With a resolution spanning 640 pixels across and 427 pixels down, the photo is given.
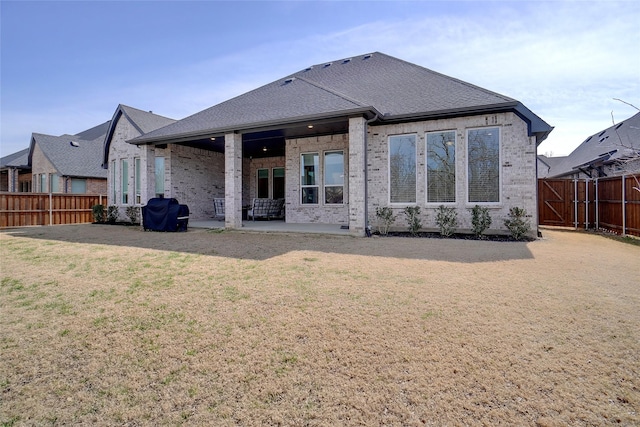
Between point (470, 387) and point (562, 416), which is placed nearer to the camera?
point (562, 416)

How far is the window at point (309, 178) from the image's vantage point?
13.1 metres

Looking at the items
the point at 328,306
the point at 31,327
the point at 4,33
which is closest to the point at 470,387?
the point at 328,306

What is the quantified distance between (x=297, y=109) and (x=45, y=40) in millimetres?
9998

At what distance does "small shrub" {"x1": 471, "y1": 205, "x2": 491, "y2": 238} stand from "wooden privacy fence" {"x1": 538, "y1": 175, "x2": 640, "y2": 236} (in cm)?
487

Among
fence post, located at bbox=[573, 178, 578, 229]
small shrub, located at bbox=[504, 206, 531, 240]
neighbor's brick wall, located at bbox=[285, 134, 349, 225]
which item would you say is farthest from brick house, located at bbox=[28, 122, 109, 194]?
fence post, located at bbox=[573, 178, 578, 229]

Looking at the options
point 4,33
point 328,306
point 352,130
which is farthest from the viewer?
point 4,33

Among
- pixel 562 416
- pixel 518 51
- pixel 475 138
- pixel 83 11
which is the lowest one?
pixel 562 416

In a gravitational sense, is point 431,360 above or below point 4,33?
below

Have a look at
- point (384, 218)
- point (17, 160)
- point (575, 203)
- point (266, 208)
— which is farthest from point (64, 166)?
point (575, 203)

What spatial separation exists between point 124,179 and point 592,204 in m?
21.1

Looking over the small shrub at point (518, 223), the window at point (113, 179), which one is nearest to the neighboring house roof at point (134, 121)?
the window at point (113, 179)

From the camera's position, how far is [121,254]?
6.89m

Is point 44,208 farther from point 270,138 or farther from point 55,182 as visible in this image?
point 270,138

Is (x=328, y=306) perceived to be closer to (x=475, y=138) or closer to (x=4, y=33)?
(x=475, y=138)
